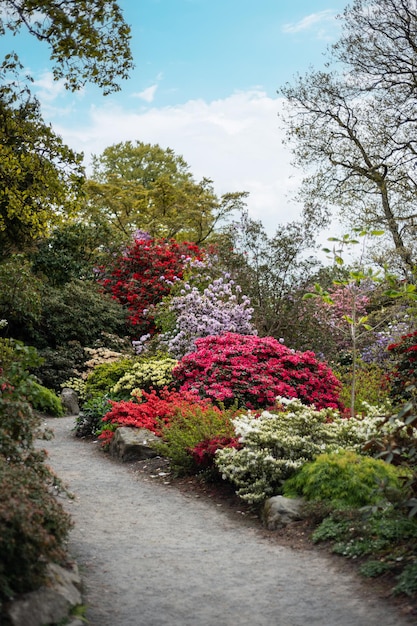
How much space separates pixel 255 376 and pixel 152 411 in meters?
1.59

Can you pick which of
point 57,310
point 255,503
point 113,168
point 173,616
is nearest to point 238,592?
point 173,616

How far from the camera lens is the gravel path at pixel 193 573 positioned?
430cm

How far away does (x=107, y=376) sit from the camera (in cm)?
1380

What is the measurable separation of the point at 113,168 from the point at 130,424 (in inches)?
1223

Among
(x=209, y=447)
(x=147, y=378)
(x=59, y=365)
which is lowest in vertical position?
(x=209, y=447)

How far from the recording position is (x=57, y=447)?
10070 mm

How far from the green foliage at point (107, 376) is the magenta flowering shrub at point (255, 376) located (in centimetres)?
262

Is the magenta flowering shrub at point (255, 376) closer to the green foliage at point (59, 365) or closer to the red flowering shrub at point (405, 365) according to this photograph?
the red flowering shrub at point (405, 365)

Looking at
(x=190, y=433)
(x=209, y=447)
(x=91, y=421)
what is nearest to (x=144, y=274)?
(x=91, y=421)

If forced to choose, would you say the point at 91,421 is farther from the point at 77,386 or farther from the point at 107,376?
the point at 77,386

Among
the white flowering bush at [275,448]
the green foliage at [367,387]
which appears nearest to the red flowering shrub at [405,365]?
the green foliage at [367,387]

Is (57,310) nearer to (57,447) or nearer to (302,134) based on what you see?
(57,447)

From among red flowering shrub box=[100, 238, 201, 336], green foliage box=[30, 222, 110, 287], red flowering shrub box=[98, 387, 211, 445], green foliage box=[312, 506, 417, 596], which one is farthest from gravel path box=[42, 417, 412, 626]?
green foliage box=[30, 222, 110, 287]

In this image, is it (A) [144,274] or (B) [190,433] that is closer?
(B) [190,433]
